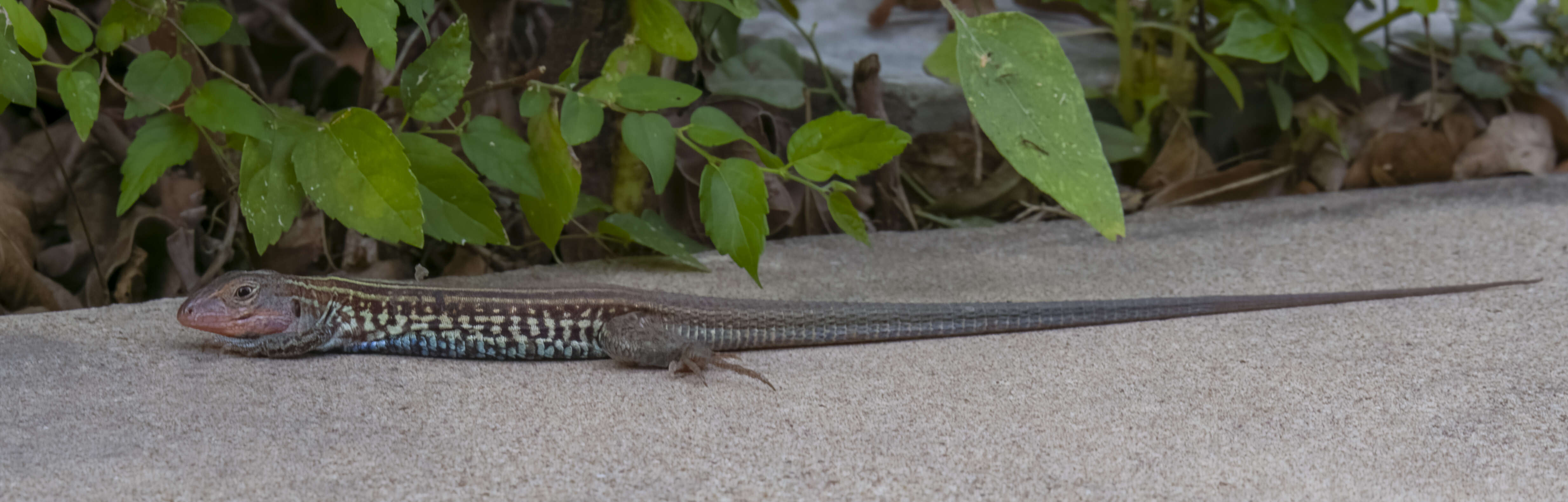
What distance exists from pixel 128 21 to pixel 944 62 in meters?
3.04

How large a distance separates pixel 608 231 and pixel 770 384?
1.29m

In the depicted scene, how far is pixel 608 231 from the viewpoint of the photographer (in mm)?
3551

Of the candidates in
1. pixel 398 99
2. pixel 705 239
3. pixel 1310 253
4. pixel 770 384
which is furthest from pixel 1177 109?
pixel 398 99

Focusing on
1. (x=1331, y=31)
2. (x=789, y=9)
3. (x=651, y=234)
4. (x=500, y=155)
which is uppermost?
(x=789, y=9)

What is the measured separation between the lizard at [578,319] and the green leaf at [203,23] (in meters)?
0.62

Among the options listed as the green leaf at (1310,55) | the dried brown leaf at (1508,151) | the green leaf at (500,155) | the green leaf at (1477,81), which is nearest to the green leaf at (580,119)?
the green leaf at (500,155)

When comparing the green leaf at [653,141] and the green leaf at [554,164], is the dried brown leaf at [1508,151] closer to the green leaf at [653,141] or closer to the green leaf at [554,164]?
the green leaf at [653,141]

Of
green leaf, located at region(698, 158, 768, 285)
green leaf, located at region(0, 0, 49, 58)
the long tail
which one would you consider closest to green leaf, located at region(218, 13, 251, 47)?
green leaf, located at region(0, 0, 49, 58)

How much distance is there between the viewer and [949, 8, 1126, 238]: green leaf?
1943 millimetres

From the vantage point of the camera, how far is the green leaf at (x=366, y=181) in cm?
227

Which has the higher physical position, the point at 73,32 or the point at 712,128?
the point at 73,32

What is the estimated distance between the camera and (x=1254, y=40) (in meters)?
4.12

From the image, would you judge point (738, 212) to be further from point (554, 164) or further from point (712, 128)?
point (554, 164)

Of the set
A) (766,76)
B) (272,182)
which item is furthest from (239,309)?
(766,76)
